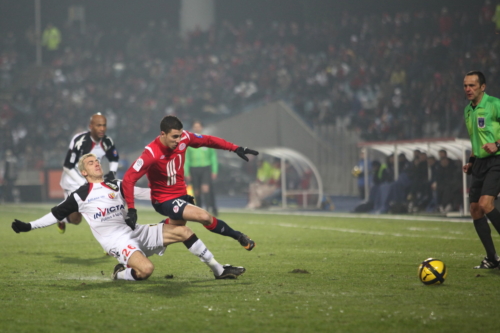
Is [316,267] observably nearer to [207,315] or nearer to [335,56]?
[207,315]

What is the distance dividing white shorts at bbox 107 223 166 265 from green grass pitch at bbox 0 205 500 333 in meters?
0.31

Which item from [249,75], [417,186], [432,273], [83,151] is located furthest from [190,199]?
[249,75]

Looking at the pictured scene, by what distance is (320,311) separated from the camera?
519 centimetres

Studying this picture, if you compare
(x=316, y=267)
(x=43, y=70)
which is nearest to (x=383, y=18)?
(x=43, y=70)

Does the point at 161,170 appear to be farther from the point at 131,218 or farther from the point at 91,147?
the point at 91,147

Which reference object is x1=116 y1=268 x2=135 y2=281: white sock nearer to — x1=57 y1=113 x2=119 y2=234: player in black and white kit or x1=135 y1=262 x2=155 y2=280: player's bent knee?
x1=135 y1=262 x2=155 y2=280: player's bent knee

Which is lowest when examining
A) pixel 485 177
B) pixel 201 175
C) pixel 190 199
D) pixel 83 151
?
pixel 190 199

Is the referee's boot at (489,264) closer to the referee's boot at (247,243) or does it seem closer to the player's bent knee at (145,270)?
the referee's boot at (247,243)

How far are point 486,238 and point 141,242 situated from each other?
3722 millimetres

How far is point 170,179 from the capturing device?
7.11 metres

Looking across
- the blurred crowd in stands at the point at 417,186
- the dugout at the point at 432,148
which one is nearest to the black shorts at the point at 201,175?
the blurred crowd in stands at the point at 417,186

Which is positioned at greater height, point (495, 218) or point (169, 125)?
point (169, 125)

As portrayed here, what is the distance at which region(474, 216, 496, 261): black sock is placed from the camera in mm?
7281

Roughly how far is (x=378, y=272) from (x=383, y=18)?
73.0 feet
